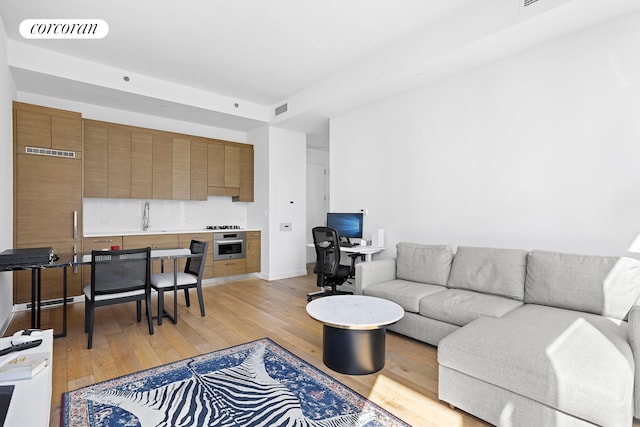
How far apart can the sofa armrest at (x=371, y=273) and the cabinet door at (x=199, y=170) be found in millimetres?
3461

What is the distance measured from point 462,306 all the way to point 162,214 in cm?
500

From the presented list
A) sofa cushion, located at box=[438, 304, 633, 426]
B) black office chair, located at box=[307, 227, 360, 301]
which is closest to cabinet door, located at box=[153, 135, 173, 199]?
black office chair, located at box=[307, 227, 360, 301]

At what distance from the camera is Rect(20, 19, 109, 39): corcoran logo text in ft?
4.47

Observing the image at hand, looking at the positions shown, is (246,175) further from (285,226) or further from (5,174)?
(5,174)

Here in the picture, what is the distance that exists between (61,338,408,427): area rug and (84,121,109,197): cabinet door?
3344mm

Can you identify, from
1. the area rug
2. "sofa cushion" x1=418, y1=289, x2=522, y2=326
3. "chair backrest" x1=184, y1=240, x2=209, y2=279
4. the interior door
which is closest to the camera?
the area rug

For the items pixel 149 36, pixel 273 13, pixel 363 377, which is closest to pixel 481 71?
pixel 273 13

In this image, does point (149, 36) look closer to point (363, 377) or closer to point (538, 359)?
point (363, 377)

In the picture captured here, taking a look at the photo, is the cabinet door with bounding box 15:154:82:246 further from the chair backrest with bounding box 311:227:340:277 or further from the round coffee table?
the round coffee table

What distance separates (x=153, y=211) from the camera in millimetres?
5645

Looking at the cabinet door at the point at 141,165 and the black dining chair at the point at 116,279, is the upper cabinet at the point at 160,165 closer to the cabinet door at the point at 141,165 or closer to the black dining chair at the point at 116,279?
the cabinet door at the point at 141,165

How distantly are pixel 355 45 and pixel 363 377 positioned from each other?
11.4 ft

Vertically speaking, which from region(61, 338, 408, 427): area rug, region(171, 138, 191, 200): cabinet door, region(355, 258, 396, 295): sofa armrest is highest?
region(171, 138, 191, 200): cabinet door

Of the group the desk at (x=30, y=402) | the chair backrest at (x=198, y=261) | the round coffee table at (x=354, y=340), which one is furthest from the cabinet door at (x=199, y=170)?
the desk at (x=30, y=402)
